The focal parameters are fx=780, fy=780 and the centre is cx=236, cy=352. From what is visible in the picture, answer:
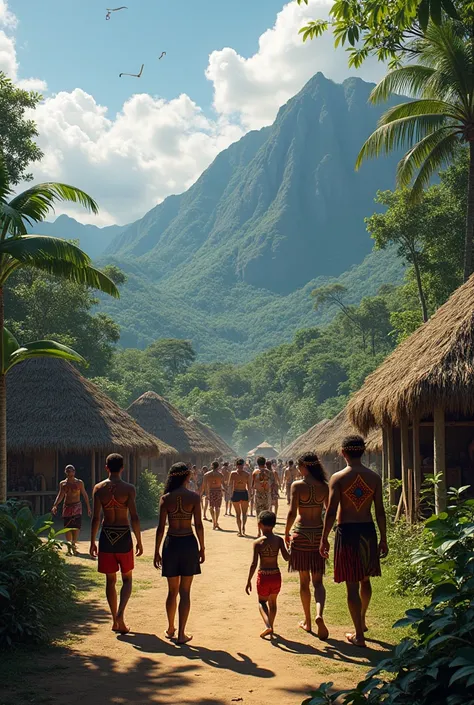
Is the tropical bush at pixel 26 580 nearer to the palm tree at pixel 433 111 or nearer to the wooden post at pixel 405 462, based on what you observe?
the wooden post at pixel 405 462

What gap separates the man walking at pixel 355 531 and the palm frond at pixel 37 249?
4.51 metres

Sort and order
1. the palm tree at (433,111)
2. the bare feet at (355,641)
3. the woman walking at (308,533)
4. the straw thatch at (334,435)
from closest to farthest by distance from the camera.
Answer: the bare feet at (355,641), the woman walking at (308,533), the palm tree at (433,111), the straw thatch at (334,435)

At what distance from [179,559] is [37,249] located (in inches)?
164

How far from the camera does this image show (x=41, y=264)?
9.88 m

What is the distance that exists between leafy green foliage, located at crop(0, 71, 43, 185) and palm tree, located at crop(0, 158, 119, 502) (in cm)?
1604

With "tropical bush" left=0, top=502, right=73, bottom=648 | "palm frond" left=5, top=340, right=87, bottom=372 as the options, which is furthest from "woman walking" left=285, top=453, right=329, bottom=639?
"palm frond" left=5, top=340, right=87, bottom=372

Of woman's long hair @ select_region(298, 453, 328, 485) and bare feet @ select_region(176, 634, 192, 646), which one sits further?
woman's long hair @ select_region(298, 453, 328, 485)

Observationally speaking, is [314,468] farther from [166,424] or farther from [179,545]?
[166,424]

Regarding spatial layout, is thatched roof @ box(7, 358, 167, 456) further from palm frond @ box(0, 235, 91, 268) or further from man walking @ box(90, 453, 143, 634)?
man walking @ box(90, 453, 143, 634)

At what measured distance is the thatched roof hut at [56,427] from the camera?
61.3 ft

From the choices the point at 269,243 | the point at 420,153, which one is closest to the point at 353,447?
the point at 420,153

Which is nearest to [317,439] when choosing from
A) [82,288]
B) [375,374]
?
[82,288]

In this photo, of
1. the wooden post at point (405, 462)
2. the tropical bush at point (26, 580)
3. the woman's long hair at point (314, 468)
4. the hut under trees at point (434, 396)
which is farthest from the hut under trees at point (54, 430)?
the woman's long hair at point (314, 468)

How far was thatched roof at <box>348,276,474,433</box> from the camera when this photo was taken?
379 inches
